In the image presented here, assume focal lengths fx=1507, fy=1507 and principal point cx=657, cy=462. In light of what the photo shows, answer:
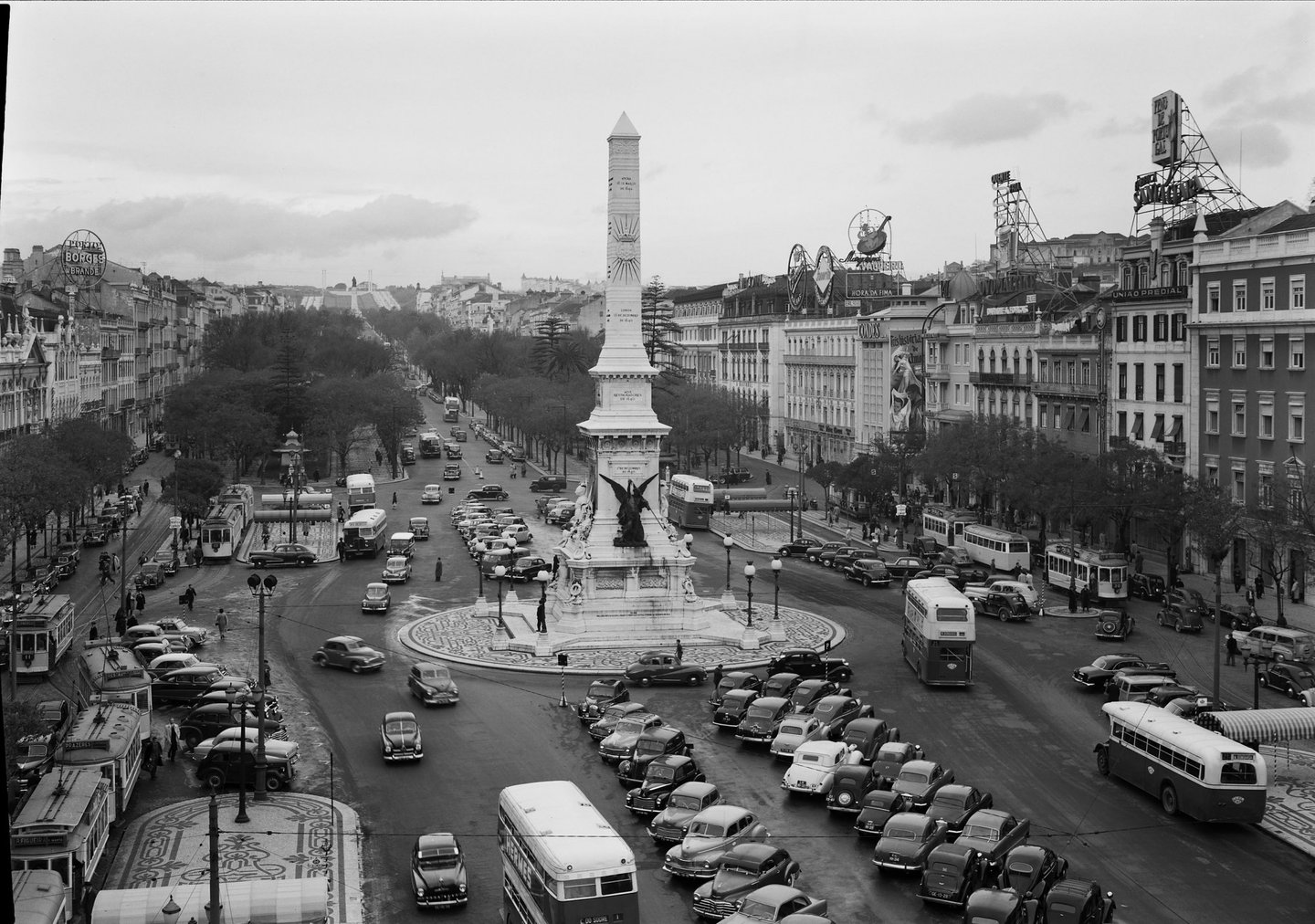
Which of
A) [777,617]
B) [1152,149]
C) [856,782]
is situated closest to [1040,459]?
[1152,149]

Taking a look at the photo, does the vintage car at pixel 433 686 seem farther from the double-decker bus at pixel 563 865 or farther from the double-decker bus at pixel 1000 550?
the double-decker bus at pixel 1000 550

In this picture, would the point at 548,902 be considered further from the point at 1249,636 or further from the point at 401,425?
the point at 401,425

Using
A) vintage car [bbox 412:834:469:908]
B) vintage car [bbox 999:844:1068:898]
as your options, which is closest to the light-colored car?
vintage car [bbox 412:834:469:908]

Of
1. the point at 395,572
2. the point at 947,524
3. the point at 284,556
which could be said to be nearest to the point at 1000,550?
the point at 947,524

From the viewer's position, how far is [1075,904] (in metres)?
24.8

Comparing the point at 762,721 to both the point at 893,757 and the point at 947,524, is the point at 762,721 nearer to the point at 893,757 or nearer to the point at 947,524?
the point at 893,757

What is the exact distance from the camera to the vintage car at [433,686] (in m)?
44.0

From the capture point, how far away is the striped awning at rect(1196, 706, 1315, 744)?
35906 millimetres

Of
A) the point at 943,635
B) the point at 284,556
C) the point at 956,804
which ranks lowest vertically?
the point at 284,556

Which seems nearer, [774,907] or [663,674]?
[774,907]

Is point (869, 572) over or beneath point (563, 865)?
beneath

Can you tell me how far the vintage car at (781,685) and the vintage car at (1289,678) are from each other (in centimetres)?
1445

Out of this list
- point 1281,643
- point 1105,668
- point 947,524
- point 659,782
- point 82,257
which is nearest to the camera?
point 659,782

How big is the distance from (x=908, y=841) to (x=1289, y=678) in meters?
21.1
